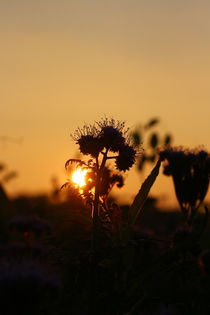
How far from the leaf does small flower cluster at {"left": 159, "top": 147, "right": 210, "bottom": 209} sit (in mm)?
1852

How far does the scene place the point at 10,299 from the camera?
3.43 m

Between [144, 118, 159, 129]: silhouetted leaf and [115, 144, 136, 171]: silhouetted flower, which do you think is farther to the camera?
[144, 118, 159, 129]: silhouetted leaf

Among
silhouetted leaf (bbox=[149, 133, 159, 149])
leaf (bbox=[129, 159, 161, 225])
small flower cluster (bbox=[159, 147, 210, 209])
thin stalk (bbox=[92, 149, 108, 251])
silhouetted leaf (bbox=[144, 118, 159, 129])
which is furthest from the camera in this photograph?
silhouetted leaf (bbox=[144, 118, 159, 129])

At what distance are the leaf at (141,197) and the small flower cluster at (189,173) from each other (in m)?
1.85

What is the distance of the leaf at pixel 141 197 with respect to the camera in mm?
5328

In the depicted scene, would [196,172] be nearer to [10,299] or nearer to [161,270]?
[161,270]

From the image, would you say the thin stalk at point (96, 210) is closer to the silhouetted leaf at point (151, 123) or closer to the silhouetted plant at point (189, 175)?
the silhouetted plant at point (189, 175)

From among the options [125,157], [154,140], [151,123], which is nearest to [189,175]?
[125,157]

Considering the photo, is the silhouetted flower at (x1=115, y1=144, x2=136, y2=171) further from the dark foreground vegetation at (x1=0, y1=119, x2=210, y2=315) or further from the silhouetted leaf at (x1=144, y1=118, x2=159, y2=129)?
the silhouetted leaf at (x1=144, y1=118, x2=159, y2=129)

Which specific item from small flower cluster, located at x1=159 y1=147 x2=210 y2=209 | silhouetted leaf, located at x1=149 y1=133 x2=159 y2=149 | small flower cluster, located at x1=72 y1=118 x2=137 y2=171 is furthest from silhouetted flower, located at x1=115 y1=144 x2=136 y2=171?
silhouetted leaf, located at x1=149 y1=133 x2=159 y2=149

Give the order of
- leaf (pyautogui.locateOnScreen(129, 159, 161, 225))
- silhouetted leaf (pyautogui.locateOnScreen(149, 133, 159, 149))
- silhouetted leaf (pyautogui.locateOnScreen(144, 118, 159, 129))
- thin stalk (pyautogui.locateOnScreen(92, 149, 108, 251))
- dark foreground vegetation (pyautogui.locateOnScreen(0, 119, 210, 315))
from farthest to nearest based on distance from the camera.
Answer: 1. silhouetted leaf (pyautogui.locateOnScreen(144, 118, 159, 129))
2. silhouetted leaf (pyautogui.locateOnScreen(149, 133, 159, 149))
3. leaf (pyautogui.locateOnScreen(129, 159, 161, 225))
4. thin stalk (pyautogui.locateOnScreen(92, 149, 108, 251))
5. dark foreground vegetation (pyautogui.locateOnScreen(0, 119, 210, 315))

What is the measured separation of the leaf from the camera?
17.5 ft

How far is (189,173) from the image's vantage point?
768cm

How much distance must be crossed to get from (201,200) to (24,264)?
414 cm
